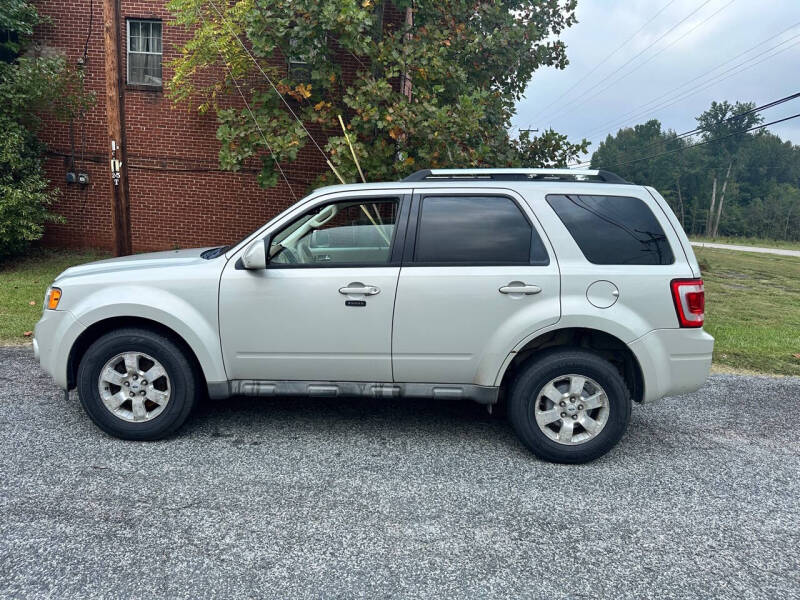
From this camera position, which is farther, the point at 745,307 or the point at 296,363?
the point at 745,307

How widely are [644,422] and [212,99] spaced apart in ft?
35.9

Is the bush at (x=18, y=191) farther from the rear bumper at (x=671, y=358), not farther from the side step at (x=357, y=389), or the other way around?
the rear bumper at (x=671, y=358)

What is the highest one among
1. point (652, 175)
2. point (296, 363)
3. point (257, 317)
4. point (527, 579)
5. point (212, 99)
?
point (652, 175)

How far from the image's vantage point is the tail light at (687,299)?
3949mm

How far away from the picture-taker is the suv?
399cm

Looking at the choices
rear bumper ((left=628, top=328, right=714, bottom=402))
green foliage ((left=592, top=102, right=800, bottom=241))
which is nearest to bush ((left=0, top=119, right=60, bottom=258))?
rear bumper ((left=628, top=328, right=714, bottom=402))

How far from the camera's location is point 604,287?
3.98 meters

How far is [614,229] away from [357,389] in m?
2.07

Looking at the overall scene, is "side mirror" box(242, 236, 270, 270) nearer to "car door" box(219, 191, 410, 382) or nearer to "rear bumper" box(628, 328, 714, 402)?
"car door" box(219, 191, 410, 382)

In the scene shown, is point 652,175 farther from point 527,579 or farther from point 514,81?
point 527,579

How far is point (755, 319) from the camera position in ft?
35.6

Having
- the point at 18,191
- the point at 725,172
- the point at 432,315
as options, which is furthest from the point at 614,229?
the point at 725,172

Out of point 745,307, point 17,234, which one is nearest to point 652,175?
point 745,307

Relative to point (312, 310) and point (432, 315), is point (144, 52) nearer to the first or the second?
point (312, 310)
